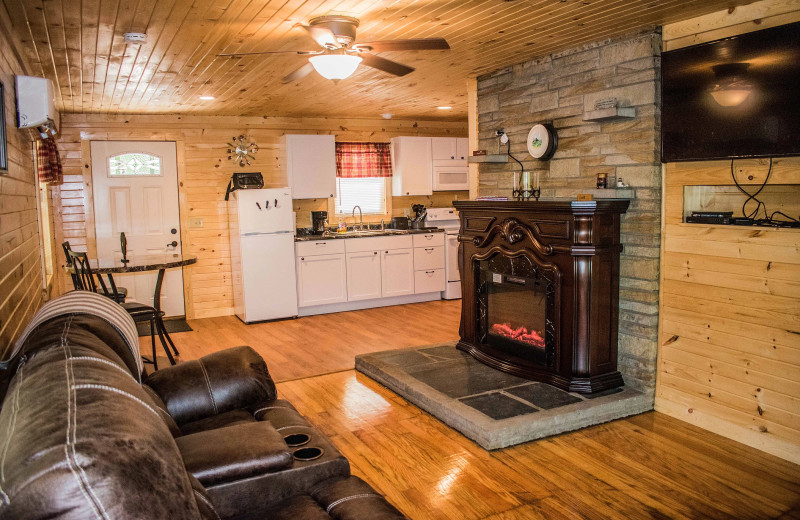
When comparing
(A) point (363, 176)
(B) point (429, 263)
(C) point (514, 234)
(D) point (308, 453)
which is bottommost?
(D) point (308, 453)

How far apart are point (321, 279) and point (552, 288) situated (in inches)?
144

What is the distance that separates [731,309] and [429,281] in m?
4.56

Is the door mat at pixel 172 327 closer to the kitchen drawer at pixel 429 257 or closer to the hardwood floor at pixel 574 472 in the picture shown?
the kitchen drawer at pixel 429 257

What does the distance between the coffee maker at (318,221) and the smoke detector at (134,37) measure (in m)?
3.98

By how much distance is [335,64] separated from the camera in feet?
10.4

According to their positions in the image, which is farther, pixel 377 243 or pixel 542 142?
pixel 377 243

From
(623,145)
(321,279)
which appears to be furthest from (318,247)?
(623,145)

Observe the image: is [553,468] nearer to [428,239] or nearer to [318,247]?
[318,247]

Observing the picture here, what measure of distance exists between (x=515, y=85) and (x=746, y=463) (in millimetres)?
3059

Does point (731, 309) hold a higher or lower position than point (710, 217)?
lower

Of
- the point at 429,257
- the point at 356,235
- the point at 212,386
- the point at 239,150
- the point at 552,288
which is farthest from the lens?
the point at 429,257

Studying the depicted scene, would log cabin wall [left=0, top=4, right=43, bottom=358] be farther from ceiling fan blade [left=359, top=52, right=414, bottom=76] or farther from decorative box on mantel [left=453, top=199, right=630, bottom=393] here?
decorative box on mantel [left=453, top=199, right=630, bottom=393]

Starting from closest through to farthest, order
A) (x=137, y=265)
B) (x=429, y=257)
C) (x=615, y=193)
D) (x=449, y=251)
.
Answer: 1. (x=615, y=193)
2. (x=137, y=265)
3. (x=429, y=257)
4. (x=449, y=251)

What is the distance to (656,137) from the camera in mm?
3641
